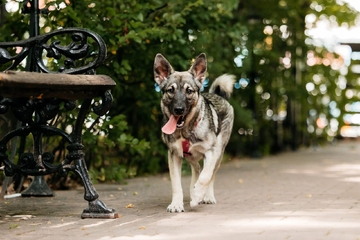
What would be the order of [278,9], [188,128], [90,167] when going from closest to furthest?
[188,128] → [90,167] → [278,9]

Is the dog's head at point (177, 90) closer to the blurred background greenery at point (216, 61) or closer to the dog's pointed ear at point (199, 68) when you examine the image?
the dog's pointed ear at point (199, 68)

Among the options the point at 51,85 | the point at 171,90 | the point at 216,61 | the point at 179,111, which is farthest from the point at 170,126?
the point at 216,61

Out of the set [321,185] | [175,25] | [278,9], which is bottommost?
[321,185]

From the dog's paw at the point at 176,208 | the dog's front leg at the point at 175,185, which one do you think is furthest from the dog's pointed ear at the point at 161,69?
the dog's paw at the point at 176,208

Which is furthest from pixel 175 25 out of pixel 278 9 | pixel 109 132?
pixel 278 9

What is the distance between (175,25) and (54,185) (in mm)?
2574

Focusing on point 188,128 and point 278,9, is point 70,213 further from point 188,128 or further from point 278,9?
point 278,9

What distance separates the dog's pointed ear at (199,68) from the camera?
7.62 meters

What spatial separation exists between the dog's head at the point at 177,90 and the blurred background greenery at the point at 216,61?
1540 millimetres

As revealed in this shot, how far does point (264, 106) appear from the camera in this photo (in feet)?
58.2

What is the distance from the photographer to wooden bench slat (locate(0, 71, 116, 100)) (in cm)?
565

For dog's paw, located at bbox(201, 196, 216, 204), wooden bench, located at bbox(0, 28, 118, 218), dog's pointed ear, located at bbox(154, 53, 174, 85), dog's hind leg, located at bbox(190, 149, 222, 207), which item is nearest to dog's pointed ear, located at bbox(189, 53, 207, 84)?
dog's pointed ear, located at bbox(154, 53, 174, 85)

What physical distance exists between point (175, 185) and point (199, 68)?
1209 millimetres

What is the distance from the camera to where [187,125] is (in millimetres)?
7520
